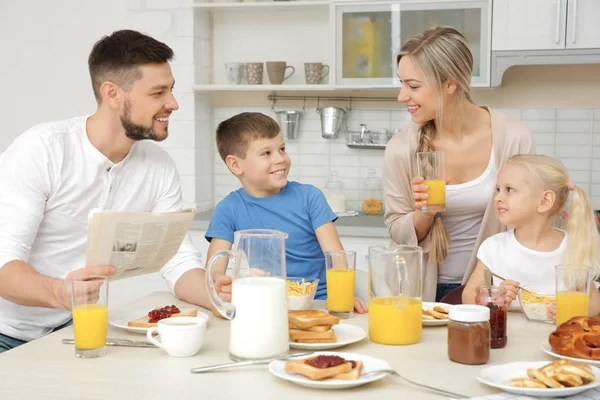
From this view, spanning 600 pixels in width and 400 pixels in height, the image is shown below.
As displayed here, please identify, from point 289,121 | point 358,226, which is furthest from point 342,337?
point 289,121

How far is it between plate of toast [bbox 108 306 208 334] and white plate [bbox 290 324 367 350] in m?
0.27

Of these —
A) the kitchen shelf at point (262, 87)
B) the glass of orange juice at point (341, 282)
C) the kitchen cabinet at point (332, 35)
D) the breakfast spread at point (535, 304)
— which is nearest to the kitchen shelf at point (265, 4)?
the kitchen cabinet at point (332, 35)

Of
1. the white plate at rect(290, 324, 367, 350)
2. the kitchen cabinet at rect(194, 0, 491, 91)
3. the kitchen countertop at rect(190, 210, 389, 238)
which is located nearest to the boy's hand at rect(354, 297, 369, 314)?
the white plate at rect(290, 324, 367, 350)

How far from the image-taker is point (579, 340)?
152 cm

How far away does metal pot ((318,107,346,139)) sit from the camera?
4160mm

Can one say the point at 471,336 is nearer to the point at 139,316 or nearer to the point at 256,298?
the point at 256,298

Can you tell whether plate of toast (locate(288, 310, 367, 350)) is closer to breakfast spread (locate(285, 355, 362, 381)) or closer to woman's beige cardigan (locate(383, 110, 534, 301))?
breakfast spread (locate(285, 355, 362, 381))

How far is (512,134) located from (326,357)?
132 centimetres

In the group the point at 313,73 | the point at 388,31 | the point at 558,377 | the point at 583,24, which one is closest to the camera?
the point at 558,377

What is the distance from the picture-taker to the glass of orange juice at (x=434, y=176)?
89.0 inches

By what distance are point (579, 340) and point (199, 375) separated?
729 mm

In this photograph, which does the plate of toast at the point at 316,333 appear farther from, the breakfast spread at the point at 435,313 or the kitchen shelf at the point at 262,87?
the kitchen shelf at the point at 262,87

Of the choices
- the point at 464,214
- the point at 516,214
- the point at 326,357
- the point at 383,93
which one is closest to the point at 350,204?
the point at 383,93

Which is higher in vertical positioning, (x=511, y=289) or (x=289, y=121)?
(x=289, y=121)
